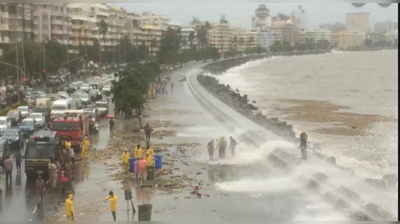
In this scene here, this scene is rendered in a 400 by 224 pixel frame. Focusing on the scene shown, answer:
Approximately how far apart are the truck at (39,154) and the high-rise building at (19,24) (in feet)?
68.4

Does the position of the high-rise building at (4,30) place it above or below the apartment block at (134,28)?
below

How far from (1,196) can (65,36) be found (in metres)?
36.2

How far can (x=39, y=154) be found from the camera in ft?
27.2

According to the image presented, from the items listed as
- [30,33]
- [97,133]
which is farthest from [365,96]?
[97,133]

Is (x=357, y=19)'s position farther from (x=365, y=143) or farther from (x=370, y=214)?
(x=370, y=214)

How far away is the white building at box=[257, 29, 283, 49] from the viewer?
85.2 meters

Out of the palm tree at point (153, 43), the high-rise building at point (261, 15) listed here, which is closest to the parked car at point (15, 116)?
the high-rise building at point (261, 15)

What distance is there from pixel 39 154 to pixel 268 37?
84873 millimetres

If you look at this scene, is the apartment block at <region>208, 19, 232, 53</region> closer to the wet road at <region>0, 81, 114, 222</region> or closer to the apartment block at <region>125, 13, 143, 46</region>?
the apartment block at <region>125, 13, 143, 46</region>

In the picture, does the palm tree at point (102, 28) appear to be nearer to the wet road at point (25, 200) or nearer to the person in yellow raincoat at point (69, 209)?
the wet road at point (25, 200)

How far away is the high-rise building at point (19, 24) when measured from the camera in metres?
29.6

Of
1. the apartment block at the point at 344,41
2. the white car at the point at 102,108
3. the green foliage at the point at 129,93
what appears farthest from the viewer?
the apartment block at the point at 344,41

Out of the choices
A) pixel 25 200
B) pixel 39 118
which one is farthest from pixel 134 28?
pixel 25 200

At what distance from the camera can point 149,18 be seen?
7256 cm
